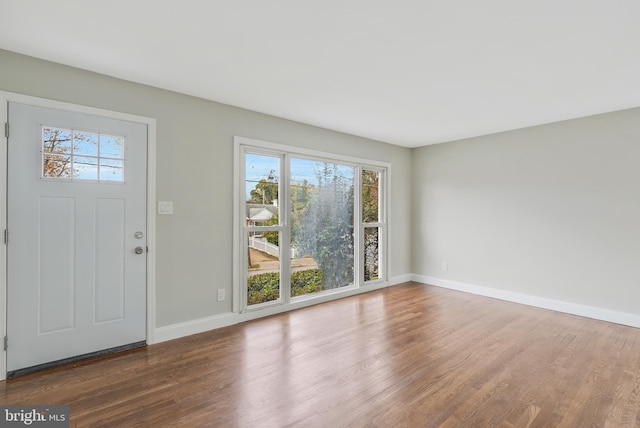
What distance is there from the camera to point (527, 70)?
8.50ft

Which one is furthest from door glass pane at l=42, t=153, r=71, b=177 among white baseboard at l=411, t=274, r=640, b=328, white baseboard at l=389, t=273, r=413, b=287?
white baseboard at l=411, t=274, r=640, b=328

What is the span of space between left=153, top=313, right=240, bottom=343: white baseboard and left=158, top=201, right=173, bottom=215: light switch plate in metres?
1.10

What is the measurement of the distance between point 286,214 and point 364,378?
7.10ft

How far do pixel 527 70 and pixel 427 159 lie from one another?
2941 millimetres

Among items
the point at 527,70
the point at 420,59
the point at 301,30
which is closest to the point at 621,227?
the point at 527,70

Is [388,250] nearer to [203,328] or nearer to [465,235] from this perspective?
[465,235]

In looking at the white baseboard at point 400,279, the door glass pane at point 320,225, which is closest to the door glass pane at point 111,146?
the door glass pane at point 320,225

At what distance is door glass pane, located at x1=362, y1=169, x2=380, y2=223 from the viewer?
16.7 ft

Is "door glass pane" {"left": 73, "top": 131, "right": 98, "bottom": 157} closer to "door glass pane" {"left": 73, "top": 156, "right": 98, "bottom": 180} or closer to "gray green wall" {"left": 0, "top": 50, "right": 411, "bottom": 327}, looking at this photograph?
"door glass pane" {"left": 73, "top": 156, "right": 98, "bottom": 180}

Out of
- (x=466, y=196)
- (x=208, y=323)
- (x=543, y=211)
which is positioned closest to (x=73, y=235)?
(x=208, y=323)

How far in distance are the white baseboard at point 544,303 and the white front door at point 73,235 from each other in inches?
170

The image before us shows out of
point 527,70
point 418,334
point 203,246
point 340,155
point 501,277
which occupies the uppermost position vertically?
point 527,70

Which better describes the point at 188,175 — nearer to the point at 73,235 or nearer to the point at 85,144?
the point at 85,144

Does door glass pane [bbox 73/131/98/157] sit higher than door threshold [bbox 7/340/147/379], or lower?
higher
